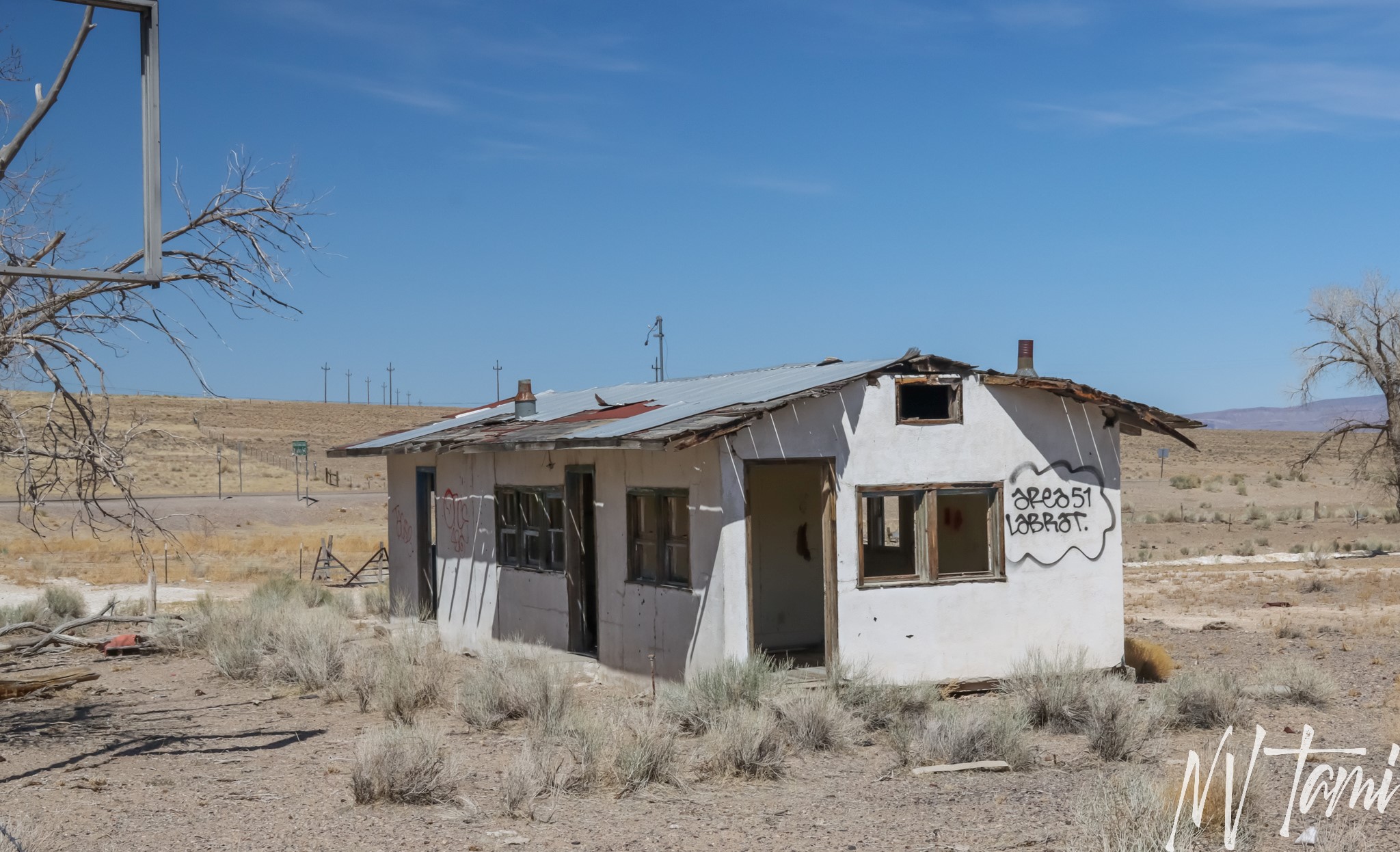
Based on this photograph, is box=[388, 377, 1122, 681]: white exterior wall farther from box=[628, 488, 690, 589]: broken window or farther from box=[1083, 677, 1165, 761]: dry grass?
box=[1083, 677, 1165, 761]: dry grass

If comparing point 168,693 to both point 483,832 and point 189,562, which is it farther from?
point 189,562

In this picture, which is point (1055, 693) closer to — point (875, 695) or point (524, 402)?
point (875, 695)

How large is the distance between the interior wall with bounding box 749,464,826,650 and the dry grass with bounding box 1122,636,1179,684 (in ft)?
12.0

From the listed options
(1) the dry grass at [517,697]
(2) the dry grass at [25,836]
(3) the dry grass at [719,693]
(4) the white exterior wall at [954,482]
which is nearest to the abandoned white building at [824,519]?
(4) the white exterior wall at [954,482]

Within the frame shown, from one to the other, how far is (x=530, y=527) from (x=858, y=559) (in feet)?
15.3

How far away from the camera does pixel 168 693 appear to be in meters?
13.5

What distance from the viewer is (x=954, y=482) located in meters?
12.5

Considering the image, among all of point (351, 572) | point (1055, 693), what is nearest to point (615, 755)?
point (1055, 693)

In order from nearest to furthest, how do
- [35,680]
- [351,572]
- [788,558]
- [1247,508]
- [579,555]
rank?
[35,680], [579,555], [788,558], [351,572], [1247,508]

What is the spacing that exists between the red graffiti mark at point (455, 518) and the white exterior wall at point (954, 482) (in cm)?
611

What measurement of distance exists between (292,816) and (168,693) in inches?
253

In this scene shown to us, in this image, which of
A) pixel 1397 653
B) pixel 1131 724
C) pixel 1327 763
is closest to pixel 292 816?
pixel 1131 724

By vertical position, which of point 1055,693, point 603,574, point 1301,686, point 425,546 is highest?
point 425,546

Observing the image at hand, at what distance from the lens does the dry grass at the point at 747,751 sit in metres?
8.98
